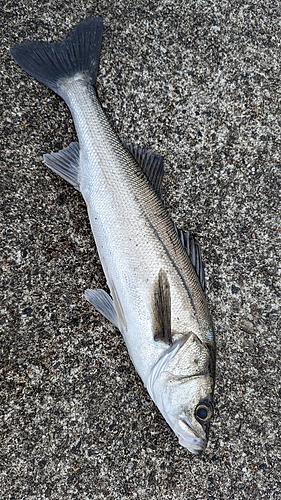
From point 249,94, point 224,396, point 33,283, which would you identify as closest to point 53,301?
point 33,283

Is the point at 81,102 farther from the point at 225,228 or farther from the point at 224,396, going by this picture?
the point at 224,396

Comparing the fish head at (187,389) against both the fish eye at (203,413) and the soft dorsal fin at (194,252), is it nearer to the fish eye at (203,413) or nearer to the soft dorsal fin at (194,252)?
the fish eye at (203,413)

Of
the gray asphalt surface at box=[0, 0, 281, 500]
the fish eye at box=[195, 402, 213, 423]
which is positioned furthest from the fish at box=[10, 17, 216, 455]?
the gray asphalt surface at box=[0, 0, 281, 500]

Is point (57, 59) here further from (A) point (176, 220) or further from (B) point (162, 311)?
(B) point (162, 311)

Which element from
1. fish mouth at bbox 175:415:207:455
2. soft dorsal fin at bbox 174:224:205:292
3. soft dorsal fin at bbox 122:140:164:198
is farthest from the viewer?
soft dorsal fin at bbox 122:140:164:198

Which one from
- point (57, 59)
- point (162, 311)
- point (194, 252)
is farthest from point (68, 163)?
point (162, 311)

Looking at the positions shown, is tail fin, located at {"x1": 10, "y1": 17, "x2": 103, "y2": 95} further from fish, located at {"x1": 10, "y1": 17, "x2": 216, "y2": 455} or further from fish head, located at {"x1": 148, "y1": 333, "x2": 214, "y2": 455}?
fish head, located at {"x1": 148, "y1": 333, "x2": 214, "y2": 455}

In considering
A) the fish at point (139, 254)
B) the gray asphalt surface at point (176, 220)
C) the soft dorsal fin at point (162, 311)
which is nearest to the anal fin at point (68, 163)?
the fish at point (139, 254)
